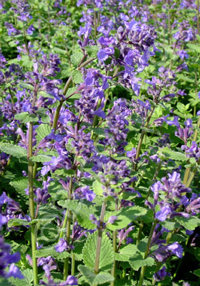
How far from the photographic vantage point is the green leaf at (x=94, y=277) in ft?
6.30

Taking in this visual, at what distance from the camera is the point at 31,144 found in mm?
2398

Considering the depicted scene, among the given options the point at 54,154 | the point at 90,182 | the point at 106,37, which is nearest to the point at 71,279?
the point at 90,182

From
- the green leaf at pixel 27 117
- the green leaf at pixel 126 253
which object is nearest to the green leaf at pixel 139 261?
the green leaf at pixel 126 253

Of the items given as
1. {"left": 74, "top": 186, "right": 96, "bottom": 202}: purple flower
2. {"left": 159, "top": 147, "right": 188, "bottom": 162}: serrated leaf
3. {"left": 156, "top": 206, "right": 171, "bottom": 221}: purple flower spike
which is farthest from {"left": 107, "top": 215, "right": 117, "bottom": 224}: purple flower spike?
{"left": 159, "top": 147, "right": 188, "bottom": 162}: serrated leaf

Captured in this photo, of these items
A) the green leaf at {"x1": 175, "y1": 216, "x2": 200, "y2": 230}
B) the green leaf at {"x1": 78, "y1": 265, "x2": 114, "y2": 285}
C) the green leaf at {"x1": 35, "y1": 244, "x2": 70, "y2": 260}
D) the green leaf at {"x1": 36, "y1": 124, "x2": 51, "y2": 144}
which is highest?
the green leaf at {"x1": 36, "y1": 124, "x2": 51, "y2": 144}

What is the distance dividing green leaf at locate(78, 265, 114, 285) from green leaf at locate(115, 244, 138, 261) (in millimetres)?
335

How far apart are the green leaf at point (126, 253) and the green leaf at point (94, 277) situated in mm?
335

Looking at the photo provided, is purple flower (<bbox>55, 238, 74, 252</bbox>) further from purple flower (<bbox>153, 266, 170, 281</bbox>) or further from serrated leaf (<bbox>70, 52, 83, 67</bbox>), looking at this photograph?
serrated leaf (<bbox>70, 52, 83, 67</bbox>)

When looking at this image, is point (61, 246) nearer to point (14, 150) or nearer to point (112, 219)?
point (112, 219)

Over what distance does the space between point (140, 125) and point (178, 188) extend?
5.13 feet

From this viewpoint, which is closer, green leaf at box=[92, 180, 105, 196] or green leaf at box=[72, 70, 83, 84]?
green leaf at box=[92, 180, 105, 196]

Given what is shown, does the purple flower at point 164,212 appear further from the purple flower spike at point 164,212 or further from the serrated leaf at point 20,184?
the serrated leaf at point 20,184

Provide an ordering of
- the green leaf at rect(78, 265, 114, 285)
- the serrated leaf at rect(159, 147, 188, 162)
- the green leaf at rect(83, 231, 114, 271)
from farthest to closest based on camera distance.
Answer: the serrated leaf at rect(159, 147, 188, 162), the green leaf at rect(83, 231, 114, 271), the green leaf at rect(78, 265, 114, 285)

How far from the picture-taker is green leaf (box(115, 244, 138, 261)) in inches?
93.7
